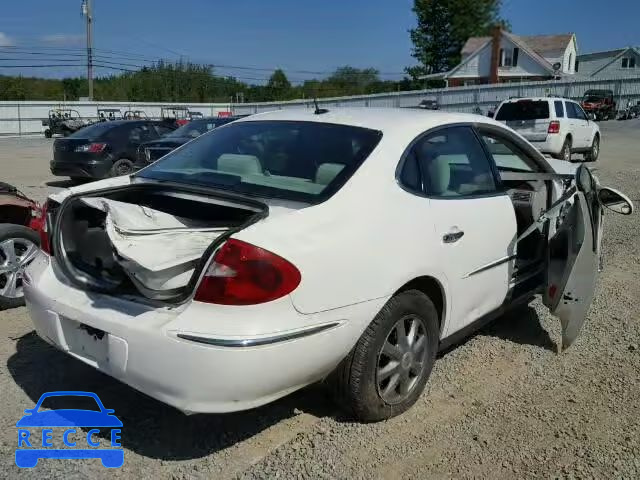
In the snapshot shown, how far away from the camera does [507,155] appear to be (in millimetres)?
4777

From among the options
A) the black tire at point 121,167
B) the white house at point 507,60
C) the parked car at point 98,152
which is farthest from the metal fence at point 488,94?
the black tire at point 121,167

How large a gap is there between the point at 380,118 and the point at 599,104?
36.1 m

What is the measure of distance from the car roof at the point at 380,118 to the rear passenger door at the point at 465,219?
0.25 ft

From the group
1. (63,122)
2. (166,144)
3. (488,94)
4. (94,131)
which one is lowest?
(166,144)

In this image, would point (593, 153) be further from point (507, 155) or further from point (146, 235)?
point (146, 235)

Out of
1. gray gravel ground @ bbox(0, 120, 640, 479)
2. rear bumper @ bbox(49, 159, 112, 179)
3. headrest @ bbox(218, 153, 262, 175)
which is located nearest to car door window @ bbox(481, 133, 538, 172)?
gray gravel ground @ bbox(0, 120, 640, 479)

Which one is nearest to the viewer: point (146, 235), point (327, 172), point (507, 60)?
point (146, 235)

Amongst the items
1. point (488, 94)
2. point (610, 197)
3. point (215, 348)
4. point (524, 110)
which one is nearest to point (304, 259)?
point (215, 348)

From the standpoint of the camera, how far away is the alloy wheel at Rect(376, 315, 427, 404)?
304 cm

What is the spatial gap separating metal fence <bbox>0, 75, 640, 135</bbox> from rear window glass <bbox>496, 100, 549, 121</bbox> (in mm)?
18365

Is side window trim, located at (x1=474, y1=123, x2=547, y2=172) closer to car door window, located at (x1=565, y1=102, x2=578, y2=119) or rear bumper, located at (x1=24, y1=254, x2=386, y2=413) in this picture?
rear bumper, located at (x1=24, y1=254, x2=386, y2=413)

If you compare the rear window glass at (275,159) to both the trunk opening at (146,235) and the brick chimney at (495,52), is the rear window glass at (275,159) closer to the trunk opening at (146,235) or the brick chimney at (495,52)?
the trunk opening at (146,235)

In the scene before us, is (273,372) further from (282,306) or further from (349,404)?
(349,404)

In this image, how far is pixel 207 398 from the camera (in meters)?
2.47
